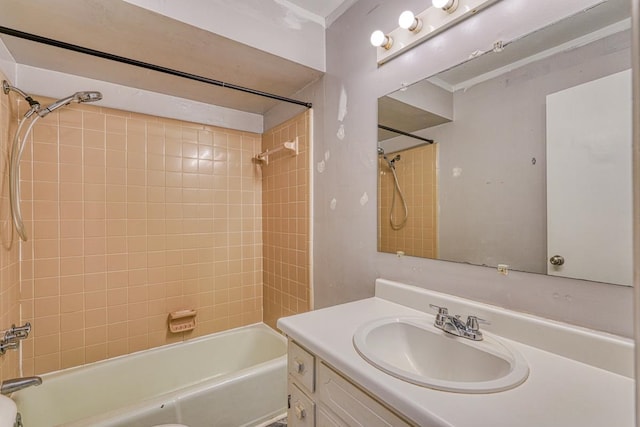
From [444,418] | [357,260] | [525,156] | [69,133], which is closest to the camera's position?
[444,418]

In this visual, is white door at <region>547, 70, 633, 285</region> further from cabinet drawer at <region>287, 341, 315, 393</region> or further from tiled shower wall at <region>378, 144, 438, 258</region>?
cabinet drawer at <region>287, 341, 315, 393</region>

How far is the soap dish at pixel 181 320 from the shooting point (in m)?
1.97

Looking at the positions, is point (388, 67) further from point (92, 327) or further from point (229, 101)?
point (92, 327)

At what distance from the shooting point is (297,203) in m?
1.94

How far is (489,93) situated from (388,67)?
497 millimetres

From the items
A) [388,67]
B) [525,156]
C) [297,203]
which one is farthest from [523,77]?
[297,203]

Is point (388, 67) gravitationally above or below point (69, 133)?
above

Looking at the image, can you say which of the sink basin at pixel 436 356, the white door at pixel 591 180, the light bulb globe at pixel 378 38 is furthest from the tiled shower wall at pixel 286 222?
the white door at pixel 591 180

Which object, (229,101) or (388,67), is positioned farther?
(229,101)

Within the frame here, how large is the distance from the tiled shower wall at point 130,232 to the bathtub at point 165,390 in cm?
14

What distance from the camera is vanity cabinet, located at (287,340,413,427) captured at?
0.69m

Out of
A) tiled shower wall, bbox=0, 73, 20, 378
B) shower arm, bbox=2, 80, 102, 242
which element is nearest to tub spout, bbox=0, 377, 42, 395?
tiled shower wall, bbox=0, 73, 20, 378

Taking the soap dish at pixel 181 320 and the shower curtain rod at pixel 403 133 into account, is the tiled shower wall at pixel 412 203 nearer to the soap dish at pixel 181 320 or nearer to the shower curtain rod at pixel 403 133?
the shower curtain rod at pixel 403 133

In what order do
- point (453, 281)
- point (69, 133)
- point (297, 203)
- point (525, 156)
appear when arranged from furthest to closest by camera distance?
point (297, 203) < point (69, 133) < point (453, 281) < point (525, 156)
